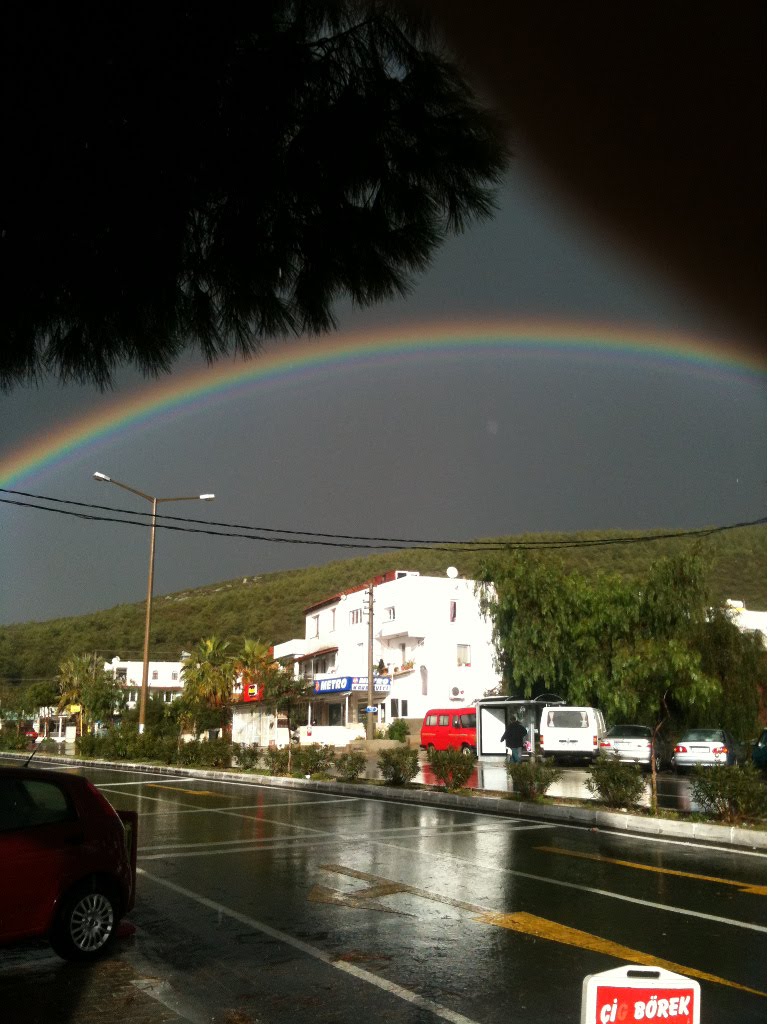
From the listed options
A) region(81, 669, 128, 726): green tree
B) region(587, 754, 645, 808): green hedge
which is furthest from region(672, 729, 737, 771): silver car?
region(81, 669, 128, 726): green tree

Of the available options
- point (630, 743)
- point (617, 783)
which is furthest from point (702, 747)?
point (617, 783)

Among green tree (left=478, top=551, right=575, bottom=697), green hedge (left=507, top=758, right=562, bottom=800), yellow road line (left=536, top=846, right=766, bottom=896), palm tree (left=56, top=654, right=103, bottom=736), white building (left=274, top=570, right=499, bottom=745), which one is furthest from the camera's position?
palm tree (left=56, top=654, right=103, bottom=736)

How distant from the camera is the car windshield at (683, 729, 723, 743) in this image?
92.4 feet

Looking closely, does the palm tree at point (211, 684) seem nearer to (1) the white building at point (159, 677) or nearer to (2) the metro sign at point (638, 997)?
(1) the white building at point (159, 677)

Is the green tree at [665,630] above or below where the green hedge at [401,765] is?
above

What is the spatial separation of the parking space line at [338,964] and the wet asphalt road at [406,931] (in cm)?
2

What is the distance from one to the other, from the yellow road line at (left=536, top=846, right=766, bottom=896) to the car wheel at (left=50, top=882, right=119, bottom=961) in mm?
6183

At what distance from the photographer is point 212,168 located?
5695 mm

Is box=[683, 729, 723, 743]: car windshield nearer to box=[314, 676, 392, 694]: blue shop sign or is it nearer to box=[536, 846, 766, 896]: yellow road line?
box=[536, 846, 766, 896]: yellow road line

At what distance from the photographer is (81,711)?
191ft

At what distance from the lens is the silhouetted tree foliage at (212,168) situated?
5.11 m

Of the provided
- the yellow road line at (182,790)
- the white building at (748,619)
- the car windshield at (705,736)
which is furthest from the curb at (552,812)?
the white building at (748,619)

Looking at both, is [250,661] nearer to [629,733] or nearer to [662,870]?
[629,733]

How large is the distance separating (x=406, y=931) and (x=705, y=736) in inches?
907
